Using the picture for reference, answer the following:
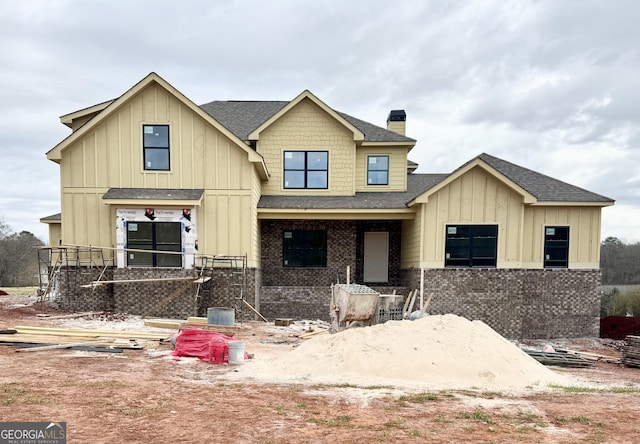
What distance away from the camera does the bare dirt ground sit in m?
4.81

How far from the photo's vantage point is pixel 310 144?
1775 cm

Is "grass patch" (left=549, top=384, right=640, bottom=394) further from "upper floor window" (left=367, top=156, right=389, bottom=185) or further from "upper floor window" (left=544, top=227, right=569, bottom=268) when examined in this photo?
"upper floor window" (left=367, top=156, right=389, bottom=185)

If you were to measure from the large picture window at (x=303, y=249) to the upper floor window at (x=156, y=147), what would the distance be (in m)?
6.24

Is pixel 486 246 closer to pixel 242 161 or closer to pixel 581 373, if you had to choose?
pixel 581 373

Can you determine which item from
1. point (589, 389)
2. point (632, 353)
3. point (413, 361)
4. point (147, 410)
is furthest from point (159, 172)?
point (632, 353)

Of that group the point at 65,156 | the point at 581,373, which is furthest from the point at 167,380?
the point at 65,156

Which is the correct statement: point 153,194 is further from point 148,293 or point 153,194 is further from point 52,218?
point 52,218

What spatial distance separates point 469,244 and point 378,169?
18.2 feet

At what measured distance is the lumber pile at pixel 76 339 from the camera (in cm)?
960

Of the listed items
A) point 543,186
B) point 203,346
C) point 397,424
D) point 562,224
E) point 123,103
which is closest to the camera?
point 397,424

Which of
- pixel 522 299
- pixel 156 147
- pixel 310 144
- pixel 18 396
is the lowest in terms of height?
pixel 522 299

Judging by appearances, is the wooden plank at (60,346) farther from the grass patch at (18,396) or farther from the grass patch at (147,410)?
the grass patch at (147,410)

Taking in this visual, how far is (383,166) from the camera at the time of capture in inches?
728

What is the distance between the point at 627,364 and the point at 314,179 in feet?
42.4
